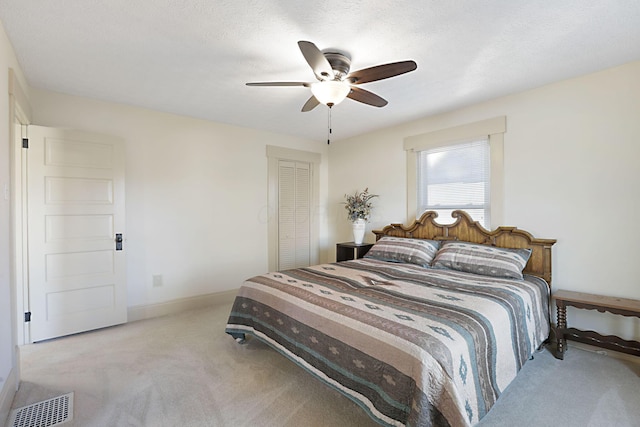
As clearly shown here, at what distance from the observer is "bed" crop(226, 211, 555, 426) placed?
1404 millimetres

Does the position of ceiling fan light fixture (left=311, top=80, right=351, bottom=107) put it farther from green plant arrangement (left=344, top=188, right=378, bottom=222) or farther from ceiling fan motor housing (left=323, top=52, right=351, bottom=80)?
green plant arrangement (left=344, top=188, right=378, bottom=222)

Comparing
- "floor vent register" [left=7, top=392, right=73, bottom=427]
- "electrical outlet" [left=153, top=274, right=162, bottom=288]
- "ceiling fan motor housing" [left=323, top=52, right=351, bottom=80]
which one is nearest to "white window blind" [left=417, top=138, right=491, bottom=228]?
"ceiling fan motor housing" [left=323, top=52, right=351, bottom=80]

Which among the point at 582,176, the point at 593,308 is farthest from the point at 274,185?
the point at 593,308

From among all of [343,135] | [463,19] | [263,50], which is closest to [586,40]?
[463,19]

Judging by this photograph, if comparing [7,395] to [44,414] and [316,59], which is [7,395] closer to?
[44,414]

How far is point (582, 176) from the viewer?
2.69 metres

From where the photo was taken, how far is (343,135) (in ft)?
15.6

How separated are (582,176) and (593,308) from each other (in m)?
1.15

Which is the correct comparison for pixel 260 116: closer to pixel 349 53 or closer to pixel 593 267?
pixel 349 53

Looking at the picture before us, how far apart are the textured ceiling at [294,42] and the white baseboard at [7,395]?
2284mm

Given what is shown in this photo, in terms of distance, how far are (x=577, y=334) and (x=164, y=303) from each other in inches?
167

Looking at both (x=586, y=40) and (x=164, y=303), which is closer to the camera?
(x=586, y=40)

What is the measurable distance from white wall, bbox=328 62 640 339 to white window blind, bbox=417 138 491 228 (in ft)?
0.82

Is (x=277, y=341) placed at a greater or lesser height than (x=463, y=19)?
lesser
